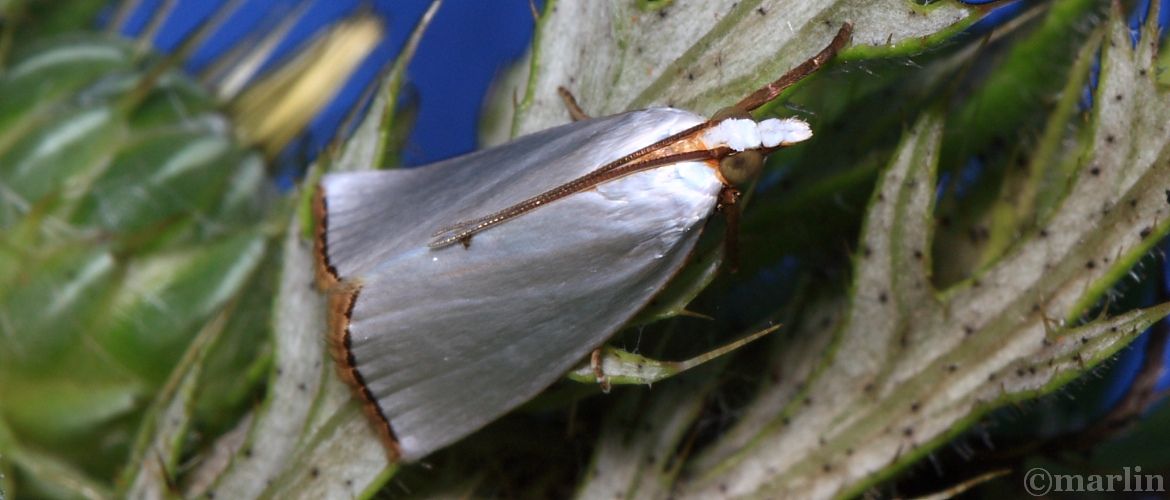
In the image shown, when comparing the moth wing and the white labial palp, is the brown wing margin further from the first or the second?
the white labial palp

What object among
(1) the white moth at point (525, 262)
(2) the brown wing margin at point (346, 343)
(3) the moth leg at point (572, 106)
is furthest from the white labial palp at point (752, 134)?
(2) the brown wing margin at point (346, 343)

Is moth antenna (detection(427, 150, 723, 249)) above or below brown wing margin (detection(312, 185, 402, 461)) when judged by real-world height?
above

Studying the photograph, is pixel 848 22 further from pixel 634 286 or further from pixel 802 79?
pixel 634 286

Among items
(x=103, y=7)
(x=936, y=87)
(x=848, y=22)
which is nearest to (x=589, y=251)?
(x=848, y=22)

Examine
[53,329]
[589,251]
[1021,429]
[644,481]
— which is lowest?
[1021,429]

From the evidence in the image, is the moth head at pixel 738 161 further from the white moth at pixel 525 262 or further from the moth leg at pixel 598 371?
the moth leg at pixel 598 371

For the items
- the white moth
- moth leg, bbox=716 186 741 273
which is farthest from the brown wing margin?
moth leg, bbox=716 186 741 273
